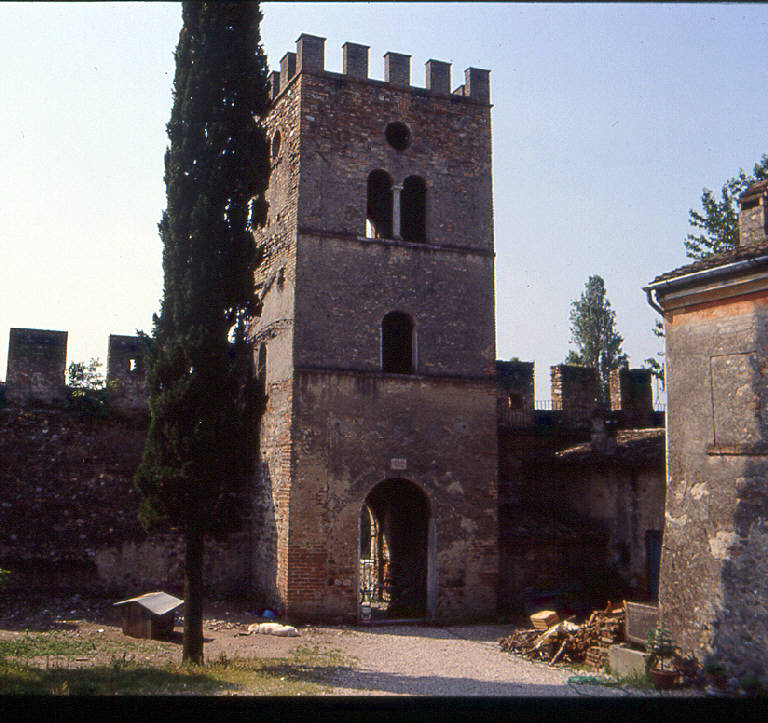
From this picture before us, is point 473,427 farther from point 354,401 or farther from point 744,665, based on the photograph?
point 744,665

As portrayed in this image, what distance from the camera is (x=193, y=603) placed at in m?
11.7

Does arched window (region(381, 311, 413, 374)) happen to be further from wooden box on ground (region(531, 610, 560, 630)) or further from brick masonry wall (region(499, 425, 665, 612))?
wooden box on ground (region(531, 610, 560, 630))

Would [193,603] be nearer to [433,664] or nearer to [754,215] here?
[433,664]

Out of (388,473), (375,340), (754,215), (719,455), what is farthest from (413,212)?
(719,455)

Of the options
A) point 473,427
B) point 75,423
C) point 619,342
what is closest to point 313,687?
point 473,427

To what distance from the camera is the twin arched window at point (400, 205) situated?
1745cm

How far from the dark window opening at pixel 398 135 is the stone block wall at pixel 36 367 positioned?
7.87 metres

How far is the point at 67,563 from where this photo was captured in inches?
640

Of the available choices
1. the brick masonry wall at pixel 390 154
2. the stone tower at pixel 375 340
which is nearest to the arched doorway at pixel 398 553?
the stone tower at pixel 375 340

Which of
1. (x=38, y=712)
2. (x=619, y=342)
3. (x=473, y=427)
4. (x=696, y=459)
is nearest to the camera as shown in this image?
(x=38, y=712)

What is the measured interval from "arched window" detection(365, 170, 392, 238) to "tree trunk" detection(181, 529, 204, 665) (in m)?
8.43

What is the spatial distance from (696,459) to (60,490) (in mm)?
12024

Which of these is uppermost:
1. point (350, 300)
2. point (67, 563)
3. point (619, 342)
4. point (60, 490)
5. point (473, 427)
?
point (619, 342)

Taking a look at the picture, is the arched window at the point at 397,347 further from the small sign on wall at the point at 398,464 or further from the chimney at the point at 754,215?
the chimney at the point at 754,215
